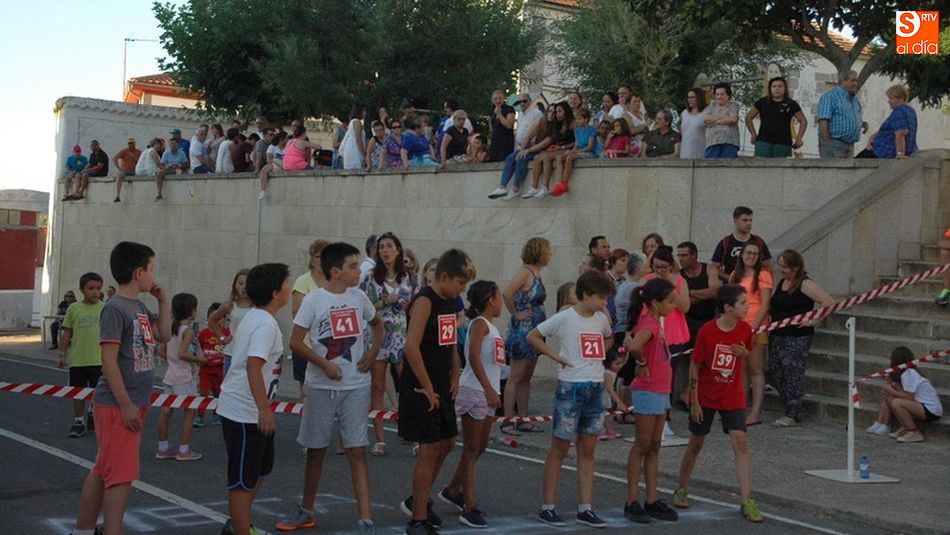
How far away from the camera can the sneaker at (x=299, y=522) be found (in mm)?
8031

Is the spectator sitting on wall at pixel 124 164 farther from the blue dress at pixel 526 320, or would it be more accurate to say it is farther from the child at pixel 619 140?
the blue dress at pixel 526 320

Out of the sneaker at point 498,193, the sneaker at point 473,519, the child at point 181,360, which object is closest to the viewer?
the sneaker at point 473,519

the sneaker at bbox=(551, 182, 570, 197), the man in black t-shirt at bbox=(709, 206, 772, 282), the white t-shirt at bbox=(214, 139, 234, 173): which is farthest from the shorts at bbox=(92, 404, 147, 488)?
the white t-shirt at bbox=(214, 139, 234, 173)

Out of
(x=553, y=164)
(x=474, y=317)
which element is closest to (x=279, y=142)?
(x=553, y=164)

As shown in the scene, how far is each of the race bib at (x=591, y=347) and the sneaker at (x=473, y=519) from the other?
1.23 meters

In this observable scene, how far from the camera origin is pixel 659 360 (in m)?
8.79

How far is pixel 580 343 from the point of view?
845 centimetres

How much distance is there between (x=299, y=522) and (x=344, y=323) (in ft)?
4.28

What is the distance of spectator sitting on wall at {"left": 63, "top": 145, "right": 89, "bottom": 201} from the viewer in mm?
32594

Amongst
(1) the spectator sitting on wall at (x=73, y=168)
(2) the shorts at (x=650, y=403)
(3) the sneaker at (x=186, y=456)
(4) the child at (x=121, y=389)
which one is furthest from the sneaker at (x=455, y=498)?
(1) the spectator sitting on wall at (x=73, y=168)

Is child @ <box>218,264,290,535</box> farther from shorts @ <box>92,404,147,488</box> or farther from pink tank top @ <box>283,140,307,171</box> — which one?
pink tank top @ <box>283,140,307,171</box>

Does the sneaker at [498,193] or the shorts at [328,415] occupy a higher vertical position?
the sneaker at [498,193]

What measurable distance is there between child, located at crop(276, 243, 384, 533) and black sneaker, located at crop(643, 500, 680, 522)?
207cm

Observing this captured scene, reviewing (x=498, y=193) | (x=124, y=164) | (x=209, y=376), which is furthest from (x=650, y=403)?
(x=124, y=164)
